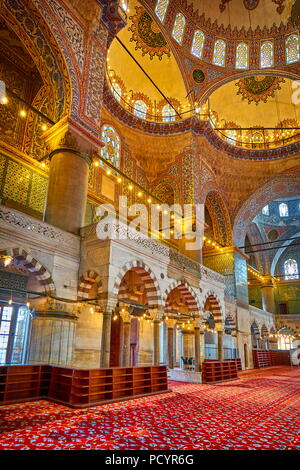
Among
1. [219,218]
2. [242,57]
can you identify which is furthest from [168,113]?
[219,218]

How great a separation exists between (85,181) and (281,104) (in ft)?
49.5

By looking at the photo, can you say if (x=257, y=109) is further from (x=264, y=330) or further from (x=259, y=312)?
(x=264, y=330)

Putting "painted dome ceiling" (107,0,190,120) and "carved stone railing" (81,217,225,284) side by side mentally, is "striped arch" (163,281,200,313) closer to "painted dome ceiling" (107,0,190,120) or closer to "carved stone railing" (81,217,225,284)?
"carved stone railing" (81,217,225,284)

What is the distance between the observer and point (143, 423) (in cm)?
491

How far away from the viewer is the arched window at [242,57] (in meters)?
18.1

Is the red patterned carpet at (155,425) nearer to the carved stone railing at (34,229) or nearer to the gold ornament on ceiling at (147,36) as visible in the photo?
the carved stone railing at (34,229)

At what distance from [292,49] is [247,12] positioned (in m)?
3.17

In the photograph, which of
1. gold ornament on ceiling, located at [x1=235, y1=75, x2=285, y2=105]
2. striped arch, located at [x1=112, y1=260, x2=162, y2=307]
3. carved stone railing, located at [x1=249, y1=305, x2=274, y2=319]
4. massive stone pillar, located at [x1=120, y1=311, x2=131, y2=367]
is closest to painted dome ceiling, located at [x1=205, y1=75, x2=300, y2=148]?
gold ornament on ceiling, located at [x1=235, y1=75, x2=285, y2=105]

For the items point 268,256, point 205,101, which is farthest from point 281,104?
point 268,256

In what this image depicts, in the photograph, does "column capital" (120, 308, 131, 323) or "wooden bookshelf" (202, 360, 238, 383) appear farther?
"column capital" (120, 308, 131, 323)

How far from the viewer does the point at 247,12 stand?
1747cm

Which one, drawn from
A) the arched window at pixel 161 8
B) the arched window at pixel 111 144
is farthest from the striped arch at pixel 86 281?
the arched window at pixel 161 8

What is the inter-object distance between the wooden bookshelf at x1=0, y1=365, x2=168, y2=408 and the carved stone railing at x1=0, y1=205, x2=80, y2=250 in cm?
300

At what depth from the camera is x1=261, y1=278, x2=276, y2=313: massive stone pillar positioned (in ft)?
87.6
